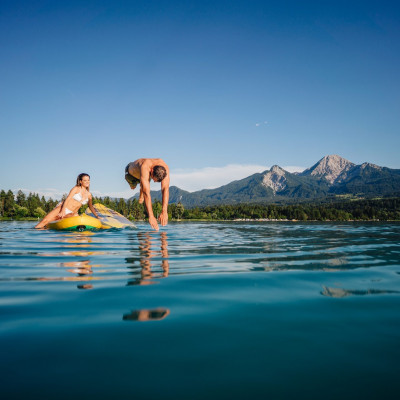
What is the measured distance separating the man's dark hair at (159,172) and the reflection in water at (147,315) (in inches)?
342

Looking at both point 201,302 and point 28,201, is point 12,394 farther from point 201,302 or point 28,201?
point 28,201

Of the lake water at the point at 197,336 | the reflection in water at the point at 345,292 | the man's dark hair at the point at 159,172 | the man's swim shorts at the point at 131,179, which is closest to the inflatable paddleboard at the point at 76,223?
the man's swim shorts at the point at 131,179

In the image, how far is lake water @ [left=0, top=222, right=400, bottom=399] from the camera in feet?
5.66

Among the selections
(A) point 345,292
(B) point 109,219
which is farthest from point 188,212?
(A) point 345,292

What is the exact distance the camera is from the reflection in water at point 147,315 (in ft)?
8.96

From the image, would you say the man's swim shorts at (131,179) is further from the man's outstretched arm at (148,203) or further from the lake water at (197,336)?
the lake water at (197,336)

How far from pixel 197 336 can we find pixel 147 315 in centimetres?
65

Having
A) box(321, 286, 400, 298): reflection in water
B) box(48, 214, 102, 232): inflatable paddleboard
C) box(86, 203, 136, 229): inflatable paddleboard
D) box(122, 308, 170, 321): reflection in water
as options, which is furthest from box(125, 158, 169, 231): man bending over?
box(122, 308, 170, 321): reflection in water

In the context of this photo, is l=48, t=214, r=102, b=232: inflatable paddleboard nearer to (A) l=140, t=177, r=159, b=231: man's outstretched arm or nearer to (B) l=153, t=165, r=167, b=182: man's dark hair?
(A) l=140, t=177, r=159, b=231: man's outstretched arm

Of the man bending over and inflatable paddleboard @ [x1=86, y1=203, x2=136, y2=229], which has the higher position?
the man bending over

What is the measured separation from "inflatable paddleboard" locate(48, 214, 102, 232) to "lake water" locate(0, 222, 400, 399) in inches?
412

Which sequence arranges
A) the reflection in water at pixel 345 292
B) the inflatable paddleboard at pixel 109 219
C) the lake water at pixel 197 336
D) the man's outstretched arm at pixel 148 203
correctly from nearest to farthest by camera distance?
1. the lake water at pixel 197 336
2. the reflection in water at pixel 345 292
3. the man's outstretched arm at pixel 148 203
4. the inflatable paddleboard at pixel 109 219

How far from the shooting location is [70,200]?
15062 millimetres

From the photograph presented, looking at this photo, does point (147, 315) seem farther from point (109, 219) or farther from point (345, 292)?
point (109, 219)
